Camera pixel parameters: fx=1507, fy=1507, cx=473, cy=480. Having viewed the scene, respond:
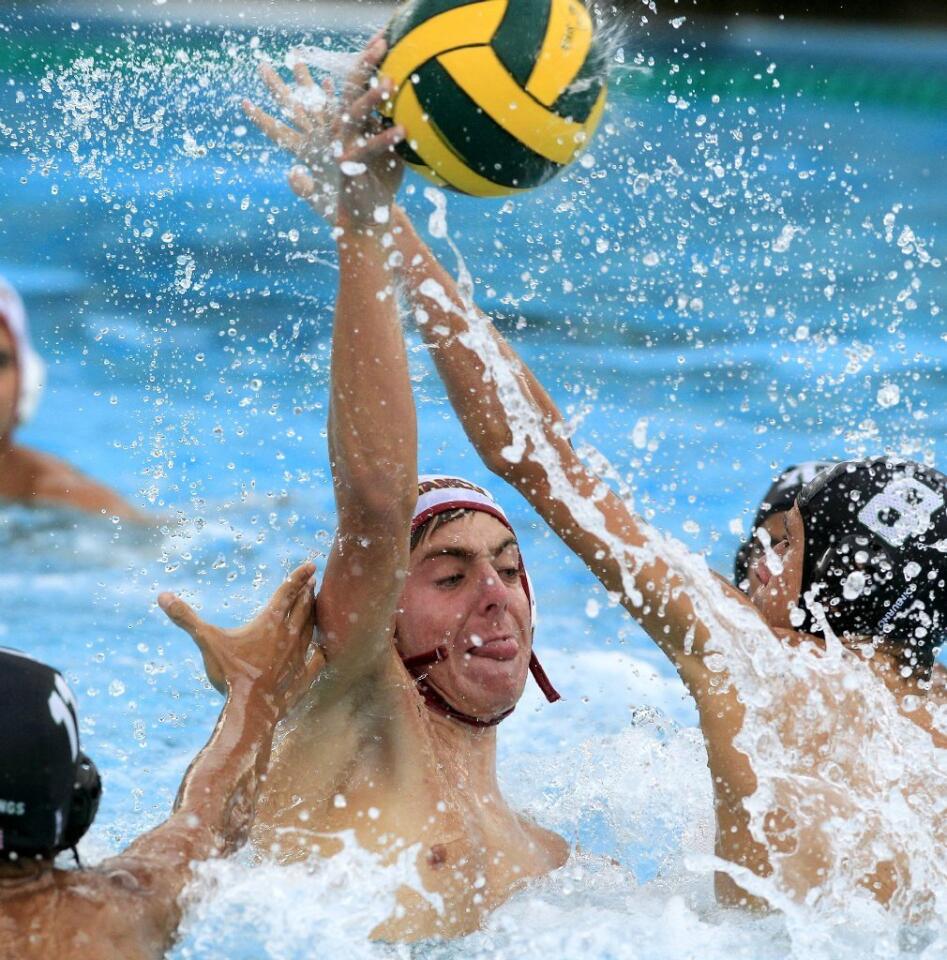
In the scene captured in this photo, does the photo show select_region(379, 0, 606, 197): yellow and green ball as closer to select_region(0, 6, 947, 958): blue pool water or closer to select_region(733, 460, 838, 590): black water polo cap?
select_region(0, 6, 947, 958): blue pool water

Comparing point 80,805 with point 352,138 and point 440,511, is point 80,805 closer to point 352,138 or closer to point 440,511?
point 352,138

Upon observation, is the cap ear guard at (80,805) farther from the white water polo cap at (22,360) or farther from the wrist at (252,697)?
the white water polo cap at (22,360)

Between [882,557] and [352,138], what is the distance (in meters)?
1.18

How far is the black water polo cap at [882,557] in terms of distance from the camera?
265 cm

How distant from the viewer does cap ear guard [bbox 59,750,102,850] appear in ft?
6.10

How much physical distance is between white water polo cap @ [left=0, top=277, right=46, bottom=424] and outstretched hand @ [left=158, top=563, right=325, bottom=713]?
2.58 metres

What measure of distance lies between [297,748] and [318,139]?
1113mm

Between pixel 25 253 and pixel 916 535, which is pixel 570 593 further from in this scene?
pixel 25 253

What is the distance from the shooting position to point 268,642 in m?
2.47

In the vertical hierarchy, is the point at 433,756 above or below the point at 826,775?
below

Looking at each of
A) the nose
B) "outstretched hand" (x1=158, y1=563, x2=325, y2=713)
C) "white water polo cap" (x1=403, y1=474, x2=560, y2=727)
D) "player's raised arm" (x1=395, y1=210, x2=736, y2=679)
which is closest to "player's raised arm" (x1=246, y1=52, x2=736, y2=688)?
"player's raised arm" (x1=395, y1=210, x2=736, y2=679)

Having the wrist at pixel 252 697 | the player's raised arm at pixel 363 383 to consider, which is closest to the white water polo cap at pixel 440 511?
the player's raised arm at pixel 363 383

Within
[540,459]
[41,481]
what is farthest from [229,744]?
[41,481]

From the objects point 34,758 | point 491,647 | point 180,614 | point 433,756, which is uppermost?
point 34,758
